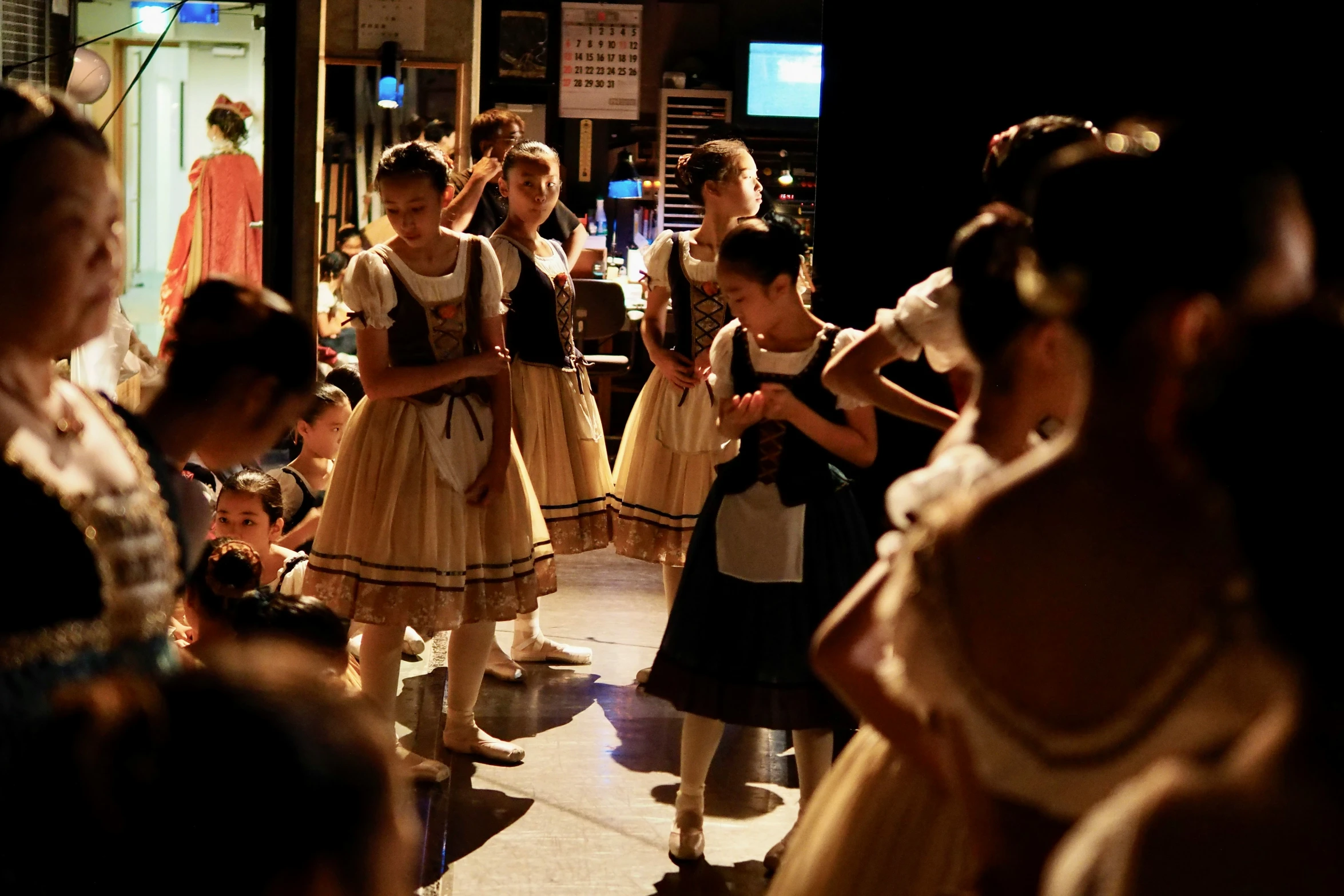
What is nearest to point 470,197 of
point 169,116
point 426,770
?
point 426,770

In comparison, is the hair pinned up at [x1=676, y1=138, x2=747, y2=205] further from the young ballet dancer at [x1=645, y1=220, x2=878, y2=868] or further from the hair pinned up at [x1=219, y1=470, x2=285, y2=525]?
the hair pinned up at [x1=219, y1=470, x2=285, y2=525]

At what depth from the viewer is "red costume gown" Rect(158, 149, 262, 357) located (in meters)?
6.58

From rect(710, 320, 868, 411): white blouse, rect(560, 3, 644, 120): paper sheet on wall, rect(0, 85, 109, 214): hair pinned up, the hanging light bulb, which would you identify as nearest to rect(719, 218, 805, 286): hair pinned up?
rect(710, 320, 868, 411): white blouse

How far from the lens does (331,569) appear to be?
3381 millimetres

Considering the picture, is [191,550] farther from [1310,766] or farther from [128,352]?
[128,352]

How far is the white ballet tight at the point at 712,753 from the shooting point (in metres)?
2.94

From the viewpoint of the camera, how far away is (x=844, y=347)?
9.16 feet

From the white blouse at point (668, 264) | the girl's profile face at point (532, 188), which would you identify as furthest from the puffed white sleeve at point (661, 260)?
the girl's profile face at point (532, 188)

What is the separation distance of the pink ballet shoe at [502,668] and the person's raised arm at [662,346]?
0.91m

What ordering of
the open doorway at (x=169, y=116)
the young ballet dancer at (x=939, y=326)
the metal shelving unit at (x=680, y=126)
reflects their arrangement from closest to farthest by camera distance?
the young ballet dancer at (x=939, y=326)
the open doorway at (x=169, y=116)
the metal shelving unit at (x=680, y=126)

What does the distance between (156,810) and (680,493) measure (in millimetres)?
3387

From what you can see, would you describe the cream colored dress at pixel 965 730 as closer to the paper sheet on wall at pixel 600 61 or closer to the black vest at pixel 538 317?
the black vest at pixel 538 317

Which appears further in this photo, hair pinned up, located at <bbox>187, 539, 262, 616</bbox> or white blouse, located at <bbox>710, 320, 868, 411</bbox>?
hair pinned up, located at <bbox>187, 539, 262, 616</bbox>

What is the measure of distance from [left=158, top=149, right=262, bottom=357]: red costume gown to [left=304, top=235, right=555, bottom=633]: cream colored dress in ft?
11.2
